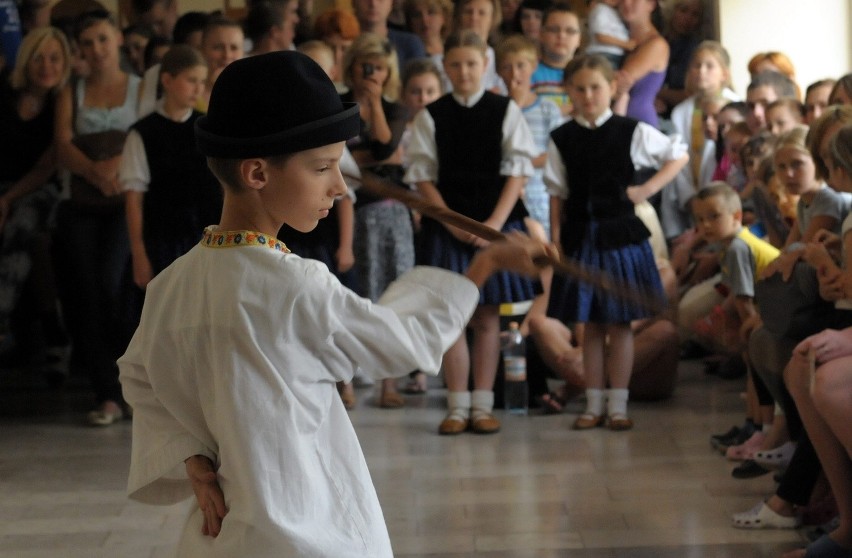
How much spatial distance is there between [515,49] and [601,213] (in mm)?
1074

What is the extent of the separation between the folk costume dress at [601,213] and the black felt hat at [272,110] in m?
3.21

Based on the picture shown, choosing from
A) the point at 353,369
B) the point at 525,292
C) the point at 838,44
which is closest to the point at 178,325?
the point at 353,369

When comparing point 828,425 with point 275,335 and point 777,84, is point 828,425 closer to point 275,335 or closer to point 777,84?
point 275,335

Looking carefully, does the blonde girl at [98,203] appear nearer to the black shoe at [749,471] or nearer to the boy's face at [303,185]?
the black shoe at [749,471]

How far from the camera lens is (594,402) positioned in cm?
512

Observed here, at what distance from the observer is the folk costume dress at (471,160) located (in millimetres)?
5098

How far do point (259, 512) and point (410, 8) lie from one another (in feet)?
17.1

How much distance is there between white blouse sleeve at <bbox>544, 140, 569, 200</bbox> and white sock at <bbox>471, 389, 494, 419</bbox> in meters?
0.80

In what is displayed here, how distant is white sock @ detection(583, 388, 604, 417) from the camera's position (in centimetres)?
511

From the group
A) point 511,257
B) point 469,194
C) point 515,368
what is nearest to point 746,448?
point 515,368

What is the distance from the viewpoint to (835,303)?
3.68m

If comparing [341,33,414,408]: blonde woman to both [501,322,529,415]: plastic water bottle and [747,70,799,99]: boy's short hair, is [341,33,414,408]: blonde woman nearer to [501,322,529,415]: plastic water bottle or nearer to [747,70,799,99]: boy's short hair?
[501,322,529,415]: plastic water bottle

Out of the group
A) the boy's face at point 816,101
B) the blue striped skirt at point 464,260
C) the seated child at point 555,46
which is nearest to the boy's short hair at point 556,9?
the seated child at point 555,46

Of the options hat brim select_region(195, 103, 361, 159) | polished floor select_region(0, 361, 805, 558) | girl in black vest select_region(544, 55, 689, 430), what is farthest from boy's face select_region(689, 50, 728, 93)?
hat brim select_region(195, 103, 361, 159)
